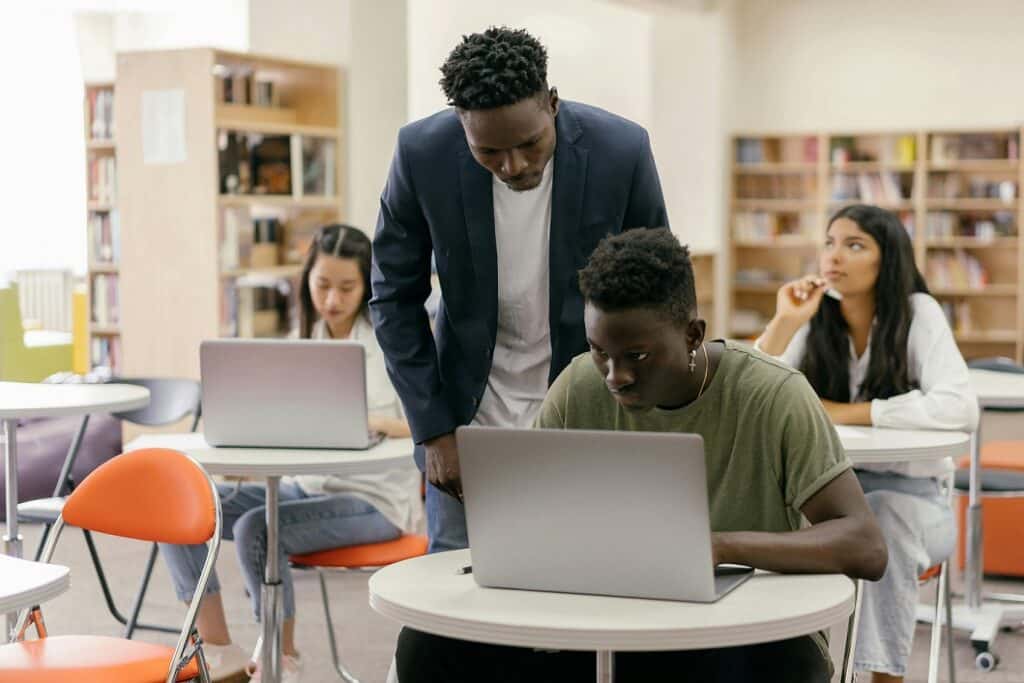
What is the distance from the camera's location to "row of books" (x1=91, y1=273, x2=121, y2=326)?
260 inches

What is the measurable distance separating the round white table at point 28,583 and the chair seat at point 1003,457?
320 cm

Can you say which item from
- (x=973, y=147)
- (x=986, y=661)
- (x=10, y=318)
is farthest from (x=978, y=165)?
(x=986, y=661)

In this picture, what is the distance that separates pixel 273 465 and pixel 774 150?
919 centimetres

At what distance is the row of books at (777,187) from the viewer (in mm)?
11188

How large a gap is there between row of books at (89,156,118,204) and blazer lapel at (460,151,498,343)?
15.3 ft

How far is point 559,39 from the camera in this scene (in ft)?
34.5

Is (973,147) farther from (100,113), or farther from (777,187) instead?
(100,113)

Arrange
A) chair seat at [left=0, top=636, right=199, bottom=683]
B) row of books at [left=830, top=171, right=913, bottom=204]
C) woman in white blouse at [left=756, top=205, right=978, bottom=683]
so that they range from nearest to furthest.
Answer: chair seat at [left=0, top=636, right=199, bottom=683]
woman in white blouse at [left=756, top=205, right=978, bottom=683]
row of books at [left=830, top=171, right=913, bottom=204]

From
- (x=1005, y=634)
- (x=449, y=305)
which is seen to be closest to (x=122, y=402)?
(x=449, y=305)

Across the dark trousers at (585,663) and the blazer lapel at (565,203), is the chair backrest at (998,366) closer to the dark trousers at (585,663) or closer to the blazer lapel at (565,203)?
the blazer lapel at (565,203)

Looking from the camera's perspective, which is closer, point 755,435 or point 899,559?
point 755,435

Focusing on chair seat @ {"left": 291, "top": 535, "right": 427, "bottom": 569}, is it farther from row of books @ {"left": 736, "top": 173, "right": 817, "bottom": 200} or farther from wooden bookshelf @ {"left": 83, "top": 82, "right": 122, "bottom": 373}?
row of books @ {"left": 736, "top": 173, "right": 817, "bottom": 200}

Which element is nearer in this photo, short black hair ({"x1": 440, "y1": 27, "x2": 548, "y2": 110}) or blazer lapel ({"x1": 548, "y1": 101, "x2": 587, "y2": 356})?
short black hair ({"x1": 440, "y1": 27, "x2": 548, "y2": 110})

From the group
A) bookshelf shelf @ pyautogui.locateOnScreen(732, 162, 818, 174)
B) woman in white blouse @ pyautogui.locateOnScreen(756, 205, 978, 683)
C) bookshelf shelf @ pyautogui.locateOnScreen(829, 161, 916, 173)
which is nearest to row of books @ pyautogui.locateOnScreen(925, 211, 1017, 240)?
bookshelf shelf @ pyautogui.locateOnScreen(829, 161, 916, 173)
